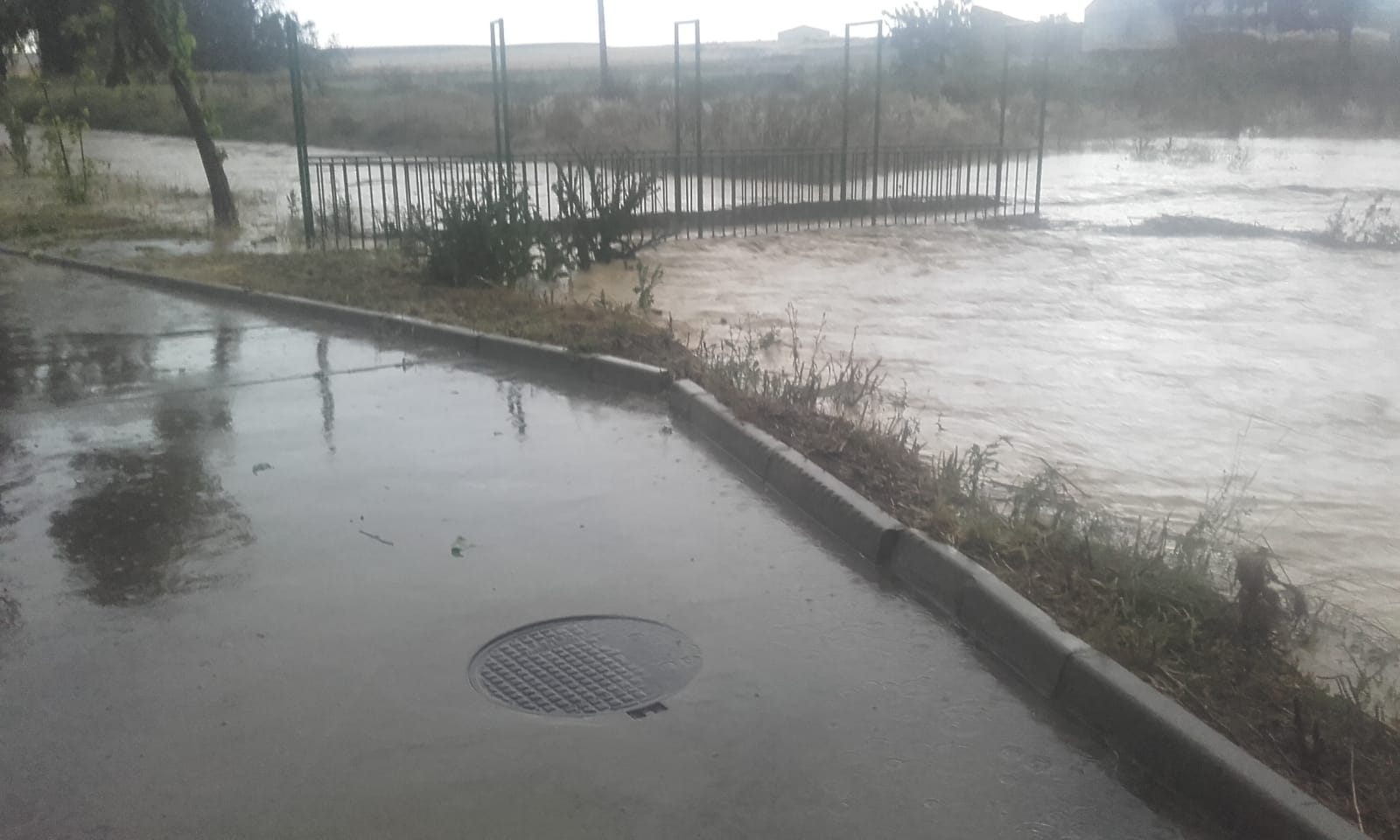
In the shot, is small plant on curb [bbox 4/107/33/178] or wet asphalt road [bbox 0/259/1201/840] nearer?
wet asphalt road [bbox 0/259/1201/840]

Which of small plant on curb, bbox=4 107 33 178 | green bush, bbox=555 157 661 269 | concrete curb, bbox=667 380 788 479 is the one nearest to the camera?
concrete curb, bbox=667 380 788 479

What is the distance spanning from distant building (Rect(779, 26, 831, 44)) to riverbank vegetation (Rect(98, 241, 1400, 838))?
321 feet

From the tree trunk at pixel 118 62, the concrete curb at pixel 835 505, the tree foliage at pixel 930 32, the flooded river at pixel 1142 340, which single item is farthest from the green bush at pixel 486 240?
the tree foliage at pixel 930 32

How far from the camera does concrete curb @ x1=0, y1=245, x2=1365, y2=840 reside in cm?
344

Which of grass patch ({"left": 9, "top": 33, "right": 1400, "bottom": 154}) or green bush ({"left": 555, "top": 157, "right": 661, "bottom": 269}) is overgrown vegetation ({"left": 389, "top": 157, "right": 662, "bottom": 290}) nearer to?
green bush ({"left": 555, "top": 157, "right": 661, "bottom": 269})

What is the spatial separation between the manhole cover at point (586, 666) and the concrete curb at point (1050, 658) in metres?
1.17

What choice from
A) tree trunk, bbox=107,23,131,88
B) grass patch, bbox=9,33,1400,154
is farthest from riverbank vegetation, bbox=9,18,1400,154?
tree trunk, bbox=107,23,131,88

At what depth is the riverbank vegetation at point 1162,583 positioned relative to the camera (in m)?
3.75

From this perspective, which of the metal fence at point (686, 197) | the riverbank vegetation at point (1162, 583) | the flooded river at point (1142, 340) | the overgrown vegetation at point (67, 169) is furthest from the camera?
the overgrown vegetation at point (67, 169)

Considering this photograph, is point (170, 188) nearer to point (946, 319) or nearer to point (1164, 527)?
point (946, 319)

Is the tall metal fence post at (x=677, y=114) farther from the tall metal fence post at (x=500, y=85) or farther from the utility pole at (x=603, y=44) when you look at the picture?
the utility pole at (x=603, y=44)

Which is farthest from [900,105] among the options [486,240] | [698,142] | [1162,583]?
[1162,583]

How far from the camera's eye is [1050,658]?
4.33m

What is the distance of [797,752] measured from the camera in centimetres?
387
